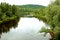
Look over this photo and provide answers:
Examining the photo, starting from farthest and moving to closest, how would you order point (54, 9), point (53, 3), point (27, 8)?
point (27, 8) → point (53, 3) → point (54, 9)

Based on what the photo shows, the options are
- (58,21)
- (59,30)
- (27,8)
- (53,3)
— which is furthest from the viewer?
(27,8)

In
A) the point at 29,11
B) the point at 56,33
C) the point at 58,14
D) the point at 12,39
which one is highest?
the point at 58,14

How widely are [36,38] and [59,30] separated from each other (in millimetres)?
4213

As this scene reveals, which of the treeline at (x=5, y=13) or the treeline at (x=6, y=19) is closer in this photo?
the treeline at (x=6, y=19)

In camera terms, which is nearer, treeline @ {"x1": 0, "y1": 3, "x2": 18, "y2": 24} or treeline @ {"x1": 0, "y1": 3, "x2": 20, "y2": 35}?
treeline @ {"x1": 0, "y1": 3, "x2": 20, "y2": 35}

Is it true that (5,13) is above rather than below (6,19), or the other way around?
above

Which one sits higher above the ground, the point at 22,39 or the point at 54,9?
the point at 54,9

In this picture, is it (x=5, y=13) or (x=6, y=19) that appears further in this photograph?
(x=5, y=13)

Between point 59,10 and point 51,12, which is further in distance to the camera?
point 51,12

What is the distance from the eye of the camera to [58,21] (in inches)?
604

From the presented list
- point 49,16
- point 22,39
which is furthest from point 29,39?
point 49,16

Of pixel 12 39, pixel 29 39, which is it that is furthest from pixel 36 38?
pixel 12 39

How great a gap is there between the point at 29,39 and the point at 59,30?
410cm

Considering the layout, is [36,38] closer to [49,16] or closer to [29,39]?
[29,39]
